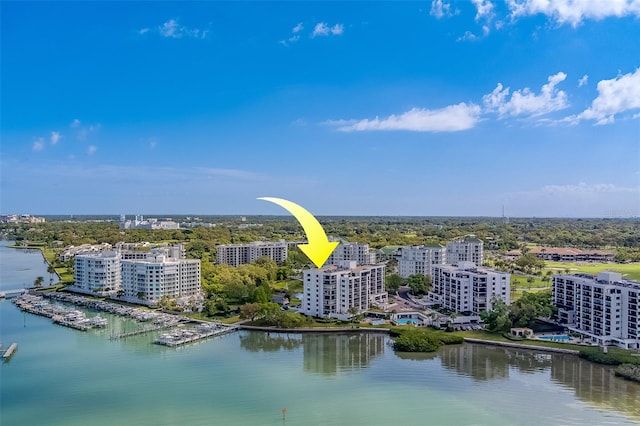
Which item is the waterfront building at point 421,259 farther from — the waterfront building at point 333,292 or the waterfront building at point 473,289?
the waterfront building at point 333,292

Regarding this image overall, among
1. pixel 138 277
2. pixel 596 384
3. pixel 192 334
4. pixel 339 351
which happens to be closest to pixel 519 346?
pixel 596 384

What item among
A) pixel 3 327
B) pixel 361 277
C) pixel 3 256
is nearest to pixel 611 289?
pixel 361 277

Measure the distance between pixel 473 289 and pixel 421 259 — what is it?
17.4 feet

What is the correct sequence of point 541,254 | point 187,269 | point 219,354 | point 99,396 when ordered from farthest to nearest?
point 541,254 → point 187,269 → point 219,354 → point 99,396

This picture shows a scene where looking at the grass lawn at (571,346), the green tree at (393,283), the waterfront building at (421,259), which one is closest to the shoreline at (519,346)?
the grass lawn at (571,346)

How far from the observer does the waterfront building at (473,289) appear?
11891 mm

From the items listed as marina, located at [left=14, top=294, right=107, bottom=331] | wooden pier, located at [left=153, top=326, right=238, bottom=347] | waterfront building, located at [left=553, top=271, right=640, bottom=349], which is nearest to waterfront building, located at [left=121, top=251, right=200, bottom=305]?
marina, located at [left=14, top=294, right=107, bottom=331]

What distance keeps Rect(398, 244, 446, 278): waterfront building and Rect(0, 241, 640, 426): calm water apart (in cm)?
726

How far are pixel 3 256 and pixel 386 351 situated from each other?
2446 cm

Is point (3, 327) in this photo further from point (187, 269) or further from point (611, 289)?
point (611, 289)

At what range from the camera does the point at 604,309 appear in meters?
9.70

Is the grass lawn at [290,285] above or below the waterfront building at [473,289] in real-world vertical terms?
below

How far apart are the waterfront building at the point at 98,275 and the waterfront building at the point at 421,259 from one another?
9.86 m

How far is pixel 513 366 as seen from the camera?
865 centimetres
